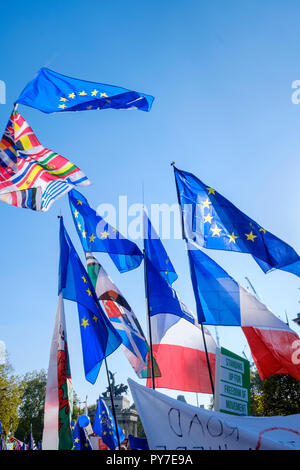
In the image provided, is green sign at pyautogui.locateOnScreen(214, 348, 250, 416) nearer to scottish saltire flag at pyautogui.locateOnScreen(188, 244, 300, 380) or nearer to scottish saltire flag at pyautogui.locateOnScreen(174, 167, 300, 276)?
scottish saltire flag at pyautogui.locateOnScreen(188, 244, 300, 380)

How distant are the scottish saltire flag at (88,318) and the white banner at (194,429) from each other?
2.88 metres

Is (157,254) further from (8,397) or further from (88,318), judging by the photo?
(8,397)

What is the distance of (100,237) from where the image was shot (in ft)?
32.4

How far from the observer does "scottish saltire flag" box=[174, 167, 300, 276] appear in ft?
29.9

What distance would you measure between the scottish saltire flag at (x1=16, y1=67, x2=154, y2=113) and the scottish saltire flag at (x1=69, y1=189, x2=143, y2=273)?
231cm

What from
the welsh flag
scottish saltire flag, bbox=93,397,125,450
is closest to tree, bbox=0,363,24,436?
scottish saltire flag, bbox=93,397,125,450

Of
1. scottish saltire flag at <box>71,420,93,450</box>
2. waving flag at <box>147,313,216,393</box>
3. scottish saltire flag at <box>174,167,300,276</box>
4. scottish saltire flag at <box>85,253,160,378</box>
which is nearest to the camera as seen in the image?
scottish saltire flag at <box>174,167,300,276</box>

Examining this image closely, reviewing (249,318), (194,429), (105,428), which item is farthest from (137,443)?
(105,428)

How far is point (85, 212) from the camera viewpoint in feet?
33.4

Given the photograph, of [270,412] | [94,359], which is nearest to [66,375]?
[94,359]

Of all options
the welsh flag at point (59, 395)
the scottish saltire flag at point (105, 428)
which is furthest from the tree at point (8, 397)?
the welsh flag at point (59, 395)

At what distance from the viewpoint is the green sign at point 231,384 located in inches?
228
